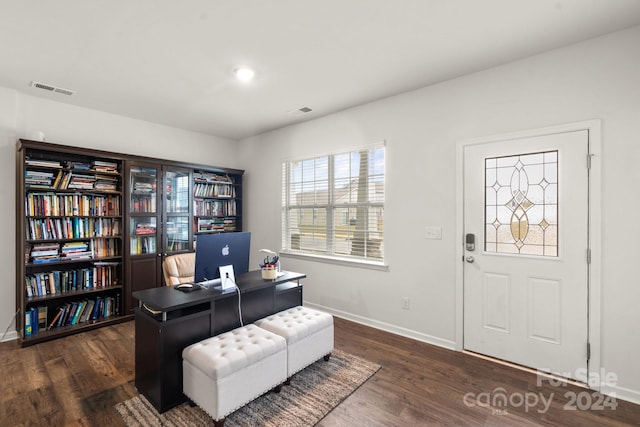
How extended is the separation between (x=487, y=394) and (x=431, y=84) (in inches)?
109

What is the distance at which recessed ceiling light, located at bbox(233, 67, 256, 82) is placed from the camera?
109 inches

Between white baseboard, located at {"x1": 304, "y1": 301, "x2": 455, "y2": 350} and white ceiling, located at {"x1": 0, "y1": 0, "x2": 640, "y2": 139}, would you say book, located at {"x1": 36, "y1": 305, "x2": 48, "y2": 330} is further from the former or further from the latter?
white baseboard, located at {"x1": 304, "y1": 301, "x2": 455, "y2": 350}

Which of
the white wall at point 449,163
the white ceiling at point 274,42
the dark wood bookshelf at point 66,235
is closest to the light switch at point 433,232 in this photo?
the white wall at point 449,163

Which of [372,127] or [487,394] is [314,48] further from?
[487,394]

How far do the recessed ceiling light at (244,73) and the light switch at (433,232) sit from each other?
7.51 ft

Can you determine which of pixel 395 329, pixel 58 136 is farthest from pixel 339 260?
pixel 58 136

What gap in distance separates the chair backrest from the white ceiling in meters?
1.78

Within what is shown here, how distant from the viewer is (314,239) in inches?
169

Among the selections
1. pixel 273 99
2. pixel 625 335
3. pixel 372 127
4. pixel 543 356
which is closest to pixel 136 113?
pixel 273 99

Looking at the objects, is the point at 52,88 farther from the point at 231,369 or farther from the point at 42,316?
the point at 231,369

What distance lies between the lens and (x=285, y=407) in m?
2.08

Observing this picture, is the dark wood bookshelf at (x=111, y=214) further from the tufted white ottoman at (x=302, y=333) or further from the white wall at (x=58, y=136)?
the tufted white ottoman at (x=302, y=333)

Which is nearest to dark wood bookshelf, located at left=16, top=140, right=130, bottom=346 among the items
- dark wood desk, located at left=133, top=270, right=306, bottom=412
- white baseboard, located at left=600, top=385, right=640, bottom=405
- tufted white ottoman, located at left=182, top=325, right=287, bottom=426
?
dark wood desk, located at left=133, top=270, right=306, bottom=412

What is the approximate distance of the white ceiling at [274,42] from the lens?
6.48 feet
